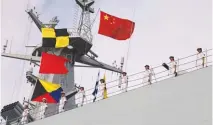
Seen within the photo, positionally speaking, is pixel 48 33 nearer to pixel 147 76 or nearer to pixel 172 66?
pixel 147 76

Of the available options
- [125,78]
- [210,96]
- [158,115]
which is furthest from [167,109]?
[125,78]

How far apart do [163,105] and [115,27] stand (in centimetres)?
350

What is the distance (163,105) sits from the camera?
7.86 m

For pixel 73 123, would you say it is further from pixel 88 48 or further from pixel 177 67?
pixel 88 48

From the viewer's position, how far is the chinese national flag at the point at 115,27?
35.4 feet

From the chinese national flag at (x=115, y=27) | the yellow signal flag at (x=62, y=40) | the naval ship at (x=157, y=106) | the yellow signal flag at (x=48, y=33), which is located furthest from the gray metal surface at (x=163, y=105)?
the yellow signal flag at (x=48, y=33)

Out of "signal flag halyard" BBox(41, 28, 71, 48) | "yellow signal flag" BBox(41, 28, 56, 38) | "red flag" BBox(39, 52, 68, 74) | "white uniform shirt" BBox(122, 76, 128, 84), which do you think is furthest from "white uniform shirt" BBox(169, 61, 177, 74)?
"yellow signal flag" BBox(41, 28, 56, 38)

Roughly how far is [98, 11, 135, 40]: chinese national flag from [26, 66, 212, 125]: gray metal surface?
2.44 meters

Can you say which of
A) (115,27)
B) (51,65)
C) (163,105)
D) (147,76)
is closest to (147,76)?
(147,76)

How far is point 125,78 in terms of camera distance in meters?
9.27

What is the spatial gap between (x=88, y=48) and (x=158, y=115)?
709 centimetres

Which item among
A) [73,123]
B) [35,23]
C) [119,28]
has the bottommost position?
[73,123]

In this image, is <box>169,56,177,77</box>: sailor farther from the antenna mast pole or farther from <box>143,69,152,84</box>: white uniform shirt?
the antenna mast pole

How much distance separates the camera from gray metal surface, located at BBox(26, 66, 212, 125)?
7457 mm
